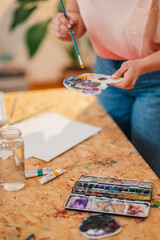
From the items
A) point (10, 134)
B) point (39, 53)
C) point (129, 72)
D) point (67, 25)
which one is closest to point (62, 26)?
point (67, 25)

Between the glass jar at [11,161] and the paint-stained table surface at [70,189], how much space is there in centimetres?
2

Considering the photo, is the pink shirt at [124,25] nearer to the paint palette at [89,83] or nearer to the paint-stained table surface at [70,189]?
the paint palette at [89,83]

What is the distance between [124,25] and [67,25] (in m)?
0.21

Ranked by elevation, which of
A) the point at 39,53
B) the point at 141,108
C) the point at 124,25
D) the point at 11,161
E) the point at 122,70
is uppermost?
the point at 124,25

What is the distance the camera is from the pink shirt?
0.98 m

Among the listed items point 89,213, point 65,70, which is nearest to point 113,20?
point 89,213

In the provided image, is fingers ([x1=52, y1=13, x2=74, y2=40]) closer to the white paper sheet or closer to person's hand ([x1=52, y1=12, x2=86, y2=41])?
person's hand ([x1=52, y1=12, x2=86, y2=41])

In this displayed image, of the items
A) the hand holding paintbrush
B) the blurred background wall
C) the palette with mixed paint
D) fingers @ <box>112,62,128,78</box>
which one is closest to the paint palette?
fingers @ <box>112,62,128,78</box>

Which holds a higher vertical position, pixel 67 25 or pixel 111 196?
pixel 67 25

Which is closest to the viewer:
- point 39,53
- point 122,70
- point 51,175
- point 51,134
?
point 51,175

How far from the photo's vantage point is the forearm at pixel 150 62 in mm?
975

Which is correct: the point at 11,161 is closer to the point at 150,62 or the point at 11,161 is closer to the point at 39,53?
the point at 150,62

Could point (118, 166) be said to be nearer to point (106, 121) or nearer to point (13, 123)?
point (106, 121)

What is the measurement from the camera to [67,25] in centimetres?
110
